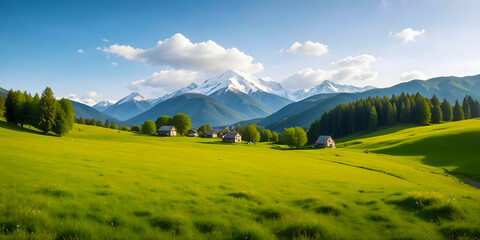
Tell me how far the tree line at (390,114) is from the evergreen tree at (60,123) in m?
154

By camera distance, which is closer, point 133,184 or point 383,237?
point 383,237

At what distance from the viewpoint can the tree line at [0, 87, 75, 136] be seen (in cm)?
8100

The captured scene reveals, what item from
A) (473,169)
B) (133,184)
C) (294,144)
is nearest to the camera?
(133,184)

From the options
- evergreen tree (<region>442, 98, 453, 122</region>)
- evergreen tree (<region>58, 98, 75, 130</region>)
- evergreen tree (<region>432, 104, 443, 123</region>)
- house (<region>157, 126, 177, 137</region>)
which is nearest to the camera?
evergreen tree (<region>58, 98, 75, 130</region>)

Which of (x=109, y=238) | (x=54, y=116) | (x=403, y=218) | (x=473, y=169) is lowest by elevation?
(x=473, y=169)

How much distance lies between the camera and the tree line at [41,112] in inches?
3189

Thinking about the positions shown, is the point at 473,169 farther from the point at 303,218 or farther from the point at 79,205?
the point at 79,205

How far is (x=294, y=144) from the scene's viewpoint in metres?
120

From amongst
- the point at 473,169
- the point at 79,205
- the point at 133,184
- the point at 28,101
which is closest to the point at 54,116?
the point at 28,101

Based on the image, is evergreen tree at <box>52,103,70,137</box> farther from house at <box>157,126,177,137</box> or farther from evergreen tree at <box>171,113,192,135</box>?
evergreen tree at <box>171,113,192,135</box>

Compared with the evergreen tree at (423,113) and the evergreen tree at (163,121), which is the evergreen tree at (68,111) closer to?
the evergreen tree at (163,121)

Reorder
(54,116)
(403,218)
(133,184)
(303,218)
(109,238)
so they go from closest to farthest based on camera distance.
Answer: (109,238) → (303,218) → (403,218) → (133,184) → (54,116)

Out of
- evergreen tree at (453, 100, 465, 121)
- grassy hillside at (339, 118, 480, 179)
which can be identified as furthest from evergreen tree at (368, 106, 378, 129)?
grassy hillside at (339, 118, 480, 179)

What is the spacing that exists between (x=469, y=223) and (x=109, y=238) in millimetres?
14961
